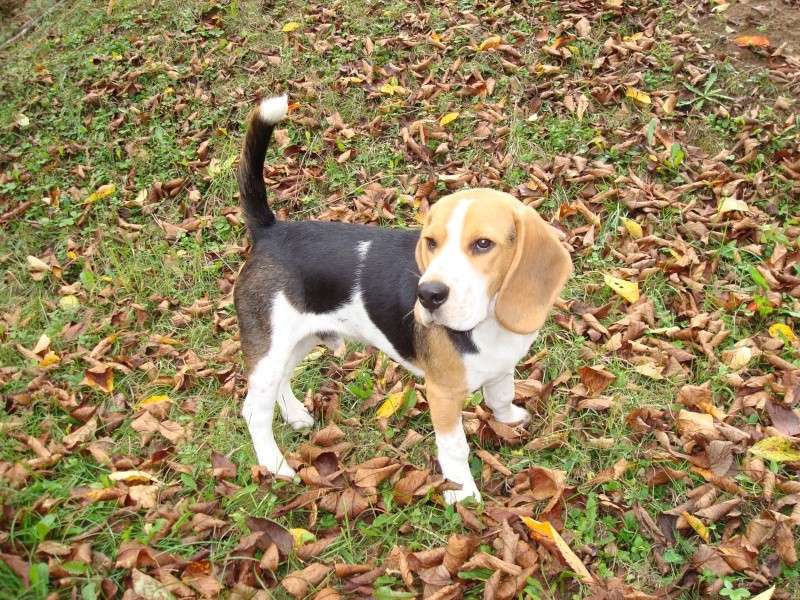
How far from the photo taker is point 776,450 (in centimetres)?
333

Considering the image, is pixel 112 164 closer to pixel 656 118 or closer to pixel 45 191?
pixel 45 191

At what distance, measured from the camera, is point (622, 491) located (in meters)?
3.40

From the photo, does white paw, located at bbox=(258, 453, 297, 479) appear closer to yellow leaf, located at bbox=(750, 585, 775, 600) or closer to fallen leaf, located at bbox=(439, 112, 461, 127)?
yellow leaf, located at bbox=(750, 585, 775, 600)

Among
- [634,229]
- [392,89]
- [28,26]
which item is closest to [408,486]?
[634,229]

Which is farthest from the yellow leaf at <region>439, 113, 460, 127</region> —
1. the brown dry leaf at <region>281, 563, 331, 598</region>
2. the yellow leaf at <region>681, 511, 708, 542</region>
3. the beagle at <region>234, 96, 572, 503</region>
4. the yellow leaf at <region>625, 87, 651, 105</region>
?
the brown dry leaf at <region>281, 563, 331, 598</region>

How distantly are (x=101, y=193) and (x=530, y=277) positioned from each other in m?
5.33

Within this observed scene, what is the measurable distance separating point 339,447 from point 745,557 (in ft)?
7.45

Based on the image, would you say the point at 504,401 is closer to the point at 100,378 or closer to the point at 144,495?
the point at 144,495

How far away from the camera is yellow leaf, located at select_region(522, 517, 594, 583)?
3.00 metres

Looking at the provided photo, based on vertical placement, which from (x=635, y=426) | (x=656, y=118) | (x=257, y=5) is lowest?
(x=635, y=426)

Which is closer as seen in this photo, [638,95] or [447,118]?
[638,95]

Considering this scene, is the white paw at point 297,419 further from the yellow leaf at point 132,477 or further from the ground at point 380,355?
the yellow leaf at point 132,477

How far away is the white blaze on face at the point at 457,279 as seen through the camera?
2643 millimetres

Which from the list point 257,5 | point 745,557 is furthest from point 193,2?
point 745,557
